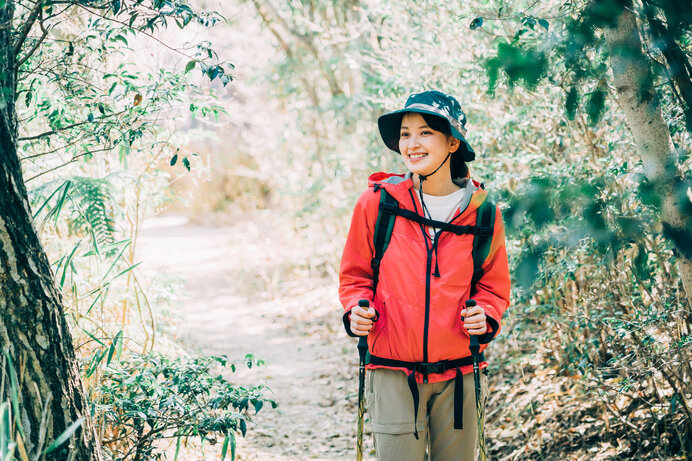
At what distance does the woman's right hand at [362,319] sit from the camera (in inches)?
96.7

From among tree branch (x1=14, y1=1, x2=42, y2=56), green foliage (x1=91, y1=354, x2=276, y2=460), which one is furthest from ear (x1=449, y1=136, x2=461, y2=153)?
tree branch (x1=14, y1=1, x2=42, y2=56)

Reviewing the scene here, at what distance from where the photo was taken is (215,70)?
2.72 m

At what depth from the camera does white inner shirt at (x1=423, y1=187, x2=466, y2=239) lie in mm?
2680

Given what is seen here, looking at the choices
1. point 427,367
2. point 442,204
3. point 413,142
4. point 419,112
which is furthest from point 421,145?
point 427,367

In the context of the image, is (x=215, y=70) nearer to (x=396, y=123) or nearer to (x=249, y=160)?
(x=396, y=123)

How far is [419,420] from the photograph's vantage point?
2531 mm

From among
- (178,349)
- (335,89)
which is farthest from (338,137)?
(178,349)

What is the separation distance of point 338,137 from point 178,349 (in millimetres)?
5950

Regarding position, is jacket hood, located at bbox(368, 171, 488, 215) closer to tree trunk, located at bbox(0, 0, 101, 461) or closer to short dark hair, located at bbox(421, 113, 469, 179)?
short dark hair, located at bbox(421, 113, 469, 179)

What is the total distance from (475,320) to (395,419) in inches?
19.7

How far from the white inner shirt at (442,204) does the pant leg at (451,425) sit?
Answer: 663 millimetres

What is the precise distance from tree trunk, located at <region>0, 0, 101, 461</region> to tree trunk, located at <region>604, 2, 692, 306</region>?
1.99m

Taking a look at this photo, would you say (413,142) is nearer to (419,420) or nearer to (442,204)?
(442,204)

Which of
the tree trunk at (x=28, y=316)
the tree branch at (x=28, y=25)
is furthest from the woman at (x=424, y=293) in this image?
the tree branch at (x=28, y=25)
